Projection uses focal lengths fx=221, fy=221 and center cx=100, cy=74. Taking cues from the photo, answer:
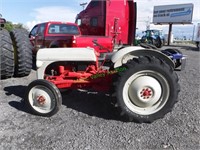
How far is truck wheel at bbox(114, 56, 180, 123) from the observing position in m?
3.13

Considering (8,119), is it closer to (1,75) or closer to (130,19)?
(1,75)

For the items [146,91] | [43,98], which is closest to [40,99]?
[43,98]

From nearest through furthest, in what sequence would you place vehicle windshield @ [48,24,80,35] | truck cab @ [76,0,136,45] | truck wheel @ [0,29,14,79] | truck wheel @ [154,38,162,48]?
truck wheel @ [0,29,14,79], vehicle windshield @ [48,24,80,35], truck cab @ [76,0,136,45], truck wheel @ [154,38,162,48]

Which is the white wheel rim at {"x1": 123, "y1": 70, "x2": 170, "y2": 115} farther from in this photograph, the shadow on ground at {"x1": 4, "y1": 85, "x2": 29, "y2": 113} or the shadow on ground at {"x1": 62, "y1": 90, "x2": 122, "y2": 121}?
the shadow on ground at {"x1": 4, "y1": 85, "x2": 29, "y2": 113}

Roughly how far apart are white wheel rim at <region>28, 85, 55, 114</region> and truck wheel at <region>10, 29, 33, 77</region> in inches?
76.6

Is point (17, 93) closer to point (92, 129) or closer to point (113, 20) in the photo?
point (92, 129)

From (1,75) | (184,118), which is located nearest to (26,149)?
(184,118)

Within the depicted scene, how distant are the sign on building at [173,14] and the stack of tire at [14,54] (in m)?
27.7

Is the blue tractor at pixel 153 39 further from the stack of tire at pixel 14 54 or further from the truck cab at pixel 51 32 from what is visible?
the stack of tire at pixel 14 54

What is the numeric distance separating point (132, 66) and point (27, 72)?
322 centimetres

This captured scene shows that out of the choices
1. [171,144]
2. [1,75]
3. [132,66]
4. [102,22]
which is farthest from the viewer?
[102,22]

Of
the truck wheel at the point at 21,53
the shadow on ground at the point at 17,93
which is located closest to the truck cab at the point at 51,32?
the truck wheel at the point at 21,53

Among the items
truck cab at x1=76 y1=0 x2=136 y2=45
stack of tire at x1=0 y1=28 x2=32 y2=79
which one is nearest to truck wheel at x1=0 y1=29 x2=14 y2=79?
stack of tire at x1=0 y1=28 x2=32 y2=79

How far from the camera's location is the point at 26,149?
98.7 inches
